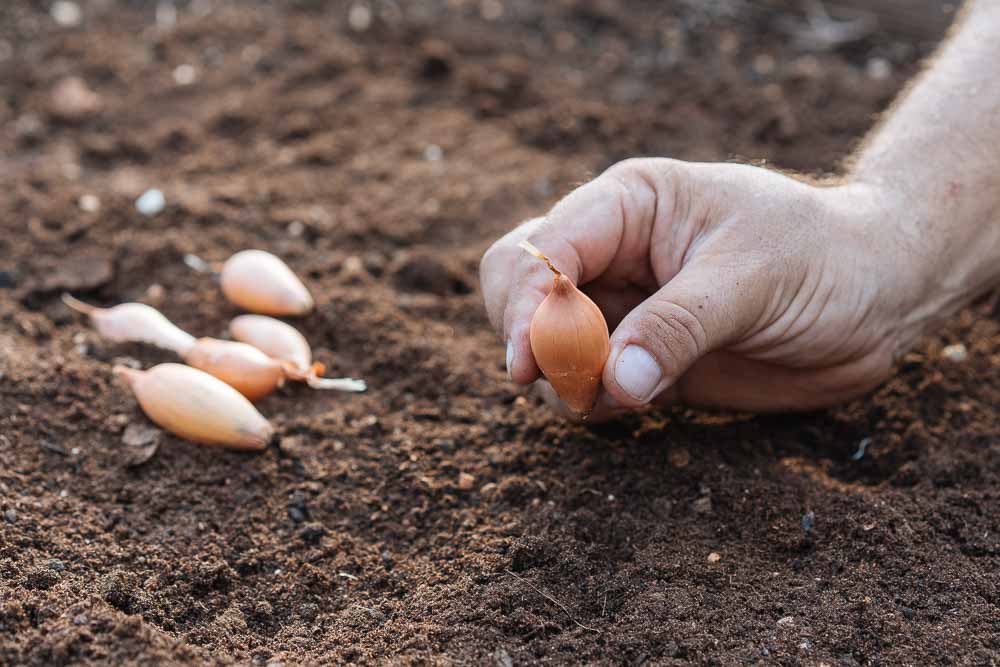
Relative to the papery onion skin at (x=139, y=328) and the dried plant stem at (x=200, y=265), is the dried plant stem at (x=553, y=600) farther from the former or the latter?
the dried plant stem at (x=200, y=265)

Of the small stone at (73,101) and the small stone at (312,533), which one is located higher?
the small stone at (73,101)

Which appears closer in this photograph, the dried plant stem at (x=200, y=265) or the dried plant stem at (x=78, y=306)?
the dried plant stem at (x=78, y=306)

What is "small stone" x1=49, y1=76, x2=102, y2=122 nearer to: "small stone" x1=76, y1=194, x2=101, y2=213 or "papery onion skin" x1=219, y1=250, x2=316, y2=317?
"small stone" x1=76, y1=194, x2=101, y2=213

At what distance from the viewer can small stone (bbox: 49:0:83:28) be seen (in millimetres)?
3480

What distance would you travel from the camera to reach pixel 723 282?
1.55 m

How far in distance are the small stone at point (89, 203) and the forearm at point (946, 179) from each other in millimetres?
1909

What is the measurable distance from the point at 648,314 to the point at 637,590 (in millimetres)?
433

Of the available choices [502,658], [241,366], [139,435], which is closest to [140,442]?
[139,435]

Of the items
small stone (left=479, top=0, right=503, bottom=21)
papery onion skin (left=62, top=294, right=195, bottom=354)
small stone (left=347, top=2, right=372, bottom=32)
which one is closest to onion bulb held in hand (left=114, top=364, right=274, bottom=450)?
papery onion skin (left=62, top=294, right=195, bottom=354)

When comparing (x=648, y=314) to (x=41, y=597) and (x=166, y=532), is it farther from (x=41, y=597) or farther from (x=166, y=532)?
(x=41, y=597)

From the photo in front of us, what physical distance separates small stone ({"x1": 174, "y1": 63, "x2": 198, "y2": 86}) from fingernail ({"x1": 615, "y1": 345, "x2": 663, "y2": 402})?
7.42 ft

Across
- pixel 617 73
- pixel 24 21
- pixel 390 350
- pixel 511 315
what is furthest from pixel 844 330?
pixel 24 21

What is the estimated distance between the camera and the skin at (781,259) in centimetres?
155

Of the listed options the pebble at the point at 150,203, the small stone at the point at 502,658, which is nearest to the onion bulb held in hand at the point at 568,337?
the small stone at the point at 502,658
